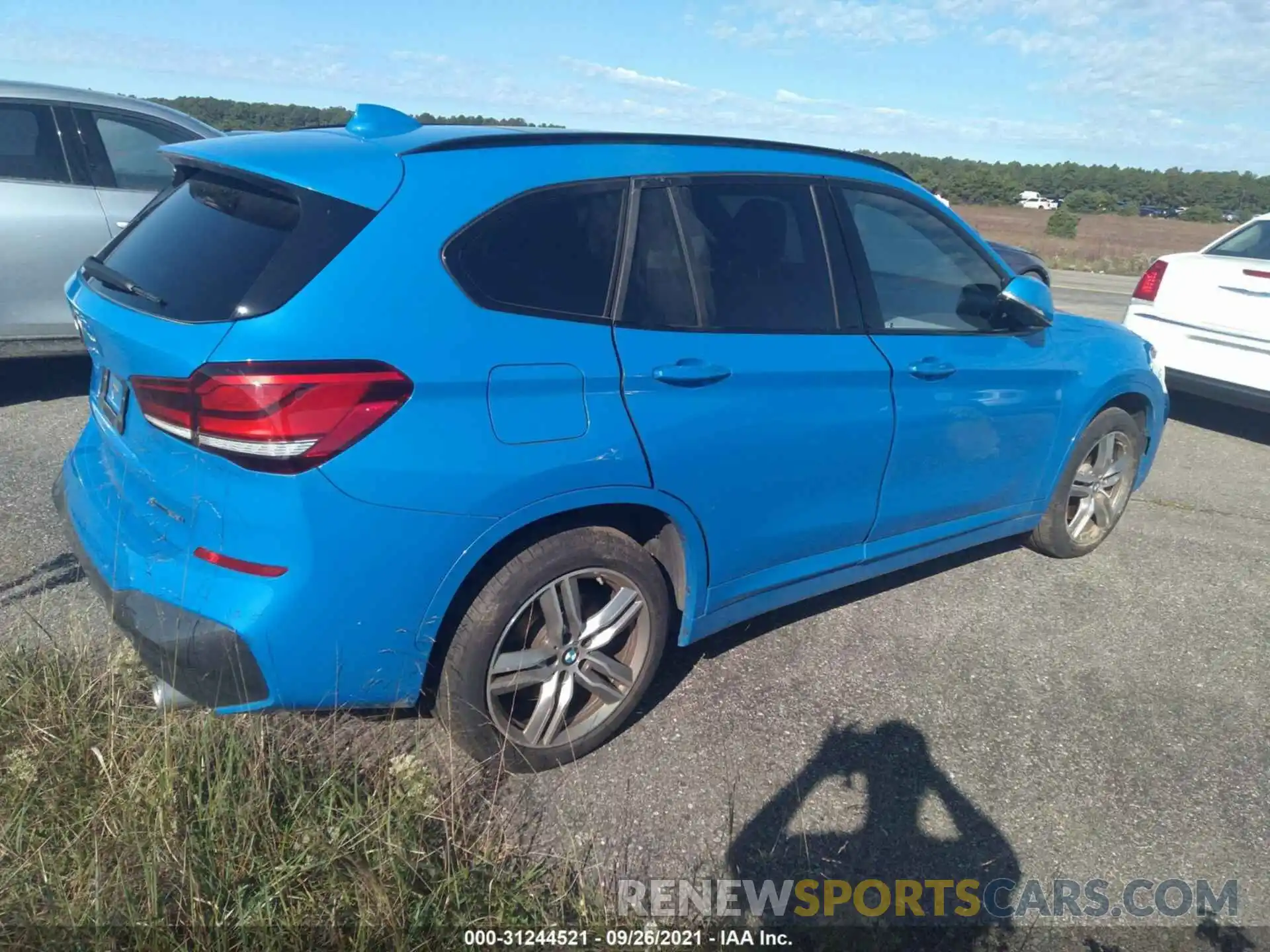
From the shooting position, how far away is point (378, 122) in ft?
10.1

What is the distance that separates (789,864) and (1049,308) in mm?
2650

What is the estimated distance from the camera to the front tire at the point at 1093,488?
471 cm

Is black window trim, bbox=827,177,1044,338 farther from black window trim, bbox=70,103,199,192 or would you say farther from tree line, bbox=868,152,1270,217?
tree line, bbox=868,152,1270,217

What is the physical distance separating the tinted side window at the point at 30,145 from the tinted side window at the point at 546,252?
15.4 ft

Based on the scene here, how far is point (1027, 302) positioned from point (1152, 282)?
4344 millimetres

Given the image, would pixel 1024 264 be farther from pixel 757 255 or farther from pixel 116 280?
pixel 116 280

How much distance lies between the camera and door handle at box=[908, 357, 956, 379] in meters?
3.64

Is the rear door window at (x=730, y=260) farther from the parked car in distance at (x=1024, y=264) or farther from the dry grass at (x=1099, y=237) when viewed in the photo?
the dry grass at (x=1099, y=237)

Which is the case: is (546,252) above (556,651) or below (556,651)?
above

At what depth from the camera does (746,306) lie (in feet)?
10.6

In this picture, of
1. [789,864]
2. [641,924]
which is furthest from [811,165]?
[641,924]

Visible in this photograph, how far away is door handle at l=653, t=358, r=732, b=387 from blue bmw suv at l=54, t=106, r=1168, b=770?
0.4 inches

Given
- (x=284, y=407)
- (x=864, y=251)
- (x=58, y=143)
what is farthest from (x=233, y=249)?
(x=58, y=143)

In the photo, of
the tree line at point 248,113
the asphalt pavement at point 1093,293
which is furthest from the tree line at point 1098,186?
the tree line at point 248,113
